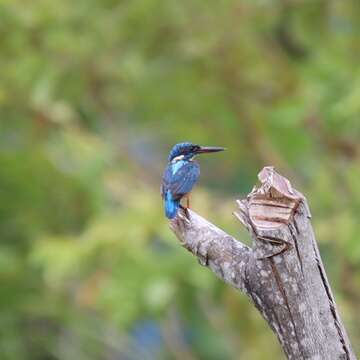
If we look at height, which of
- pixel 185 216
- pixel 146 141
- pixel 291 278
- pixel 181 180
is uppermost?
pixel 146 141

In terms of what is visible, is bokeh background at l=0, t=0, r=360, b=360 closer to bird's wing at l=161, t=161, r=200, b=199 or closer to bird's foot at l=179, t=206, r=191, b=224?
bird's wing at l=161, t=161, r=200, b=199

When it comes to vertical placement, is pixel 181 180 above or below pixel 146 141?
below

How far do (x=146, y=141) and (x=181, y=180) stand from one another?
454 centimetres

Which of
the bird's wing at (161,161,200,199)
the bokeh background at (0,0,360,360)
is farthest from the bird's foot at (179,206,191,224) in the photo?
the bokeh background at (0,0,360,360)

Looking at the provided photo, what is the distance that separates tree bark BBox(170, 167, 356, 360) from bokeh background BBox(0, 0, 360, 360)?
320 centimetres

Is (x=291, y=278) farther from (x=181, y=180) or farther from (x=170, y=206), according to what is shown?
(x=181, y=180)

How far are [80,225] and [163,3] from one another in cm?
153

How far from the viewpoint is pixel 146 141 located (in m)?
7.74

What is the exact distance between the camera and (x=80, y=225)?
7.39 m

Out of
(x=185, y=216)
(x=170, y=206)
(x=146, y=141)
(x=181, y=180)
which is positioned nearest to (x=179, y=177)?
(x=181, y=180)

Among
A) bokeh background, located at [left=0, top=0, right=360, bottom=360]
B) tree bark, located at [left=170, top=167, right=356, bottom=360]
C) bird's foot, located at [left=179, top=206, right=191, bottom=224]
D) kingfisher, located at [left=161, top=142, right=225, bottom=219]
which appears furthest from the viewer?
bokeh background, located at [left=0, top=0, right=360, bottom=360]

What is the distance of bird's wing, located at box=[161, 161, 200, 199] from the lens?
317 centimetres

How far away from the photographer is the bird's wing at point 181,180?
317cm

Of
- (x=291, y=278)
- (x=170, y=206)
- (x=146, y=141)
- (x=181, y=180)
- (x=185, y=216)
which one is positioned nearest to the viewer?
(x=291, y=278)
